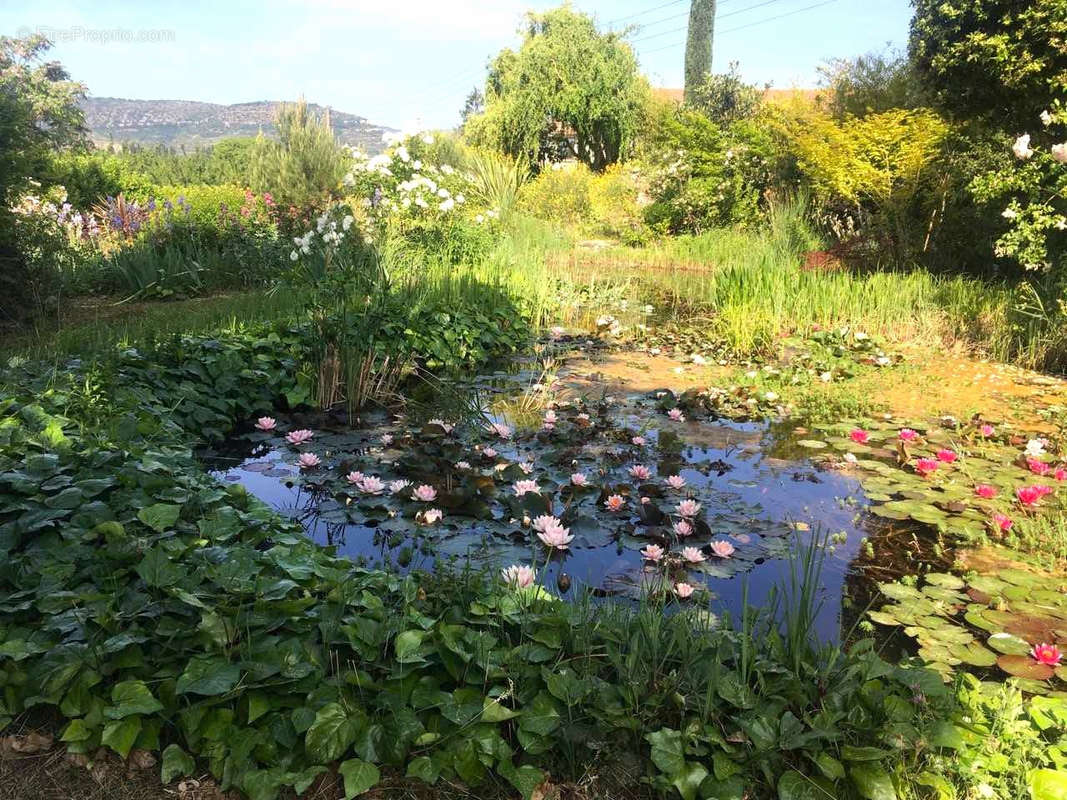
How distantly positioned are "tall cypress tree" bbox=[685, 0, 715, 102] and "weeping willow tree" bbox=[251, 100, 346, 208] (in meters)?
11.5

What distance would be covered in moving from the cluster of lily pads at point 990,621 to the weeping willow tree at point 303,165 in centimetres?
1172

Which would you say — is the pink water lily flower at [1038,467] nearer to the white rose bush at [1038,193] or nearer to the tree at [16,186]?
the white rose bush at [1038,193]

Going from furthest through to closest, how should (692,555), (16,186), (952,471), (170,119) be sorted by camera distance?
(170,119) → (16,186) → (952,471) → (692,555)

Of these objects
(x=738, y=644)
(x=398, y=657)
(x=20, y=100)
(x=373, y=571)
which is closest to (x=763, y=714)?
(x=738, y=644)

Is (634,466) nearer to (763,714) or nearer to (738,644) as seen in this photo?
(738,644)

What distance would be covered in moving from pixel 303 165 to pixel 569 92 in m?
9.97

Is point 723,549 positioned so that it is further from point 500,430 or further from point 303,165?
point 303,165

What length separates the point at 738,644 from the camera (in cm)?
177

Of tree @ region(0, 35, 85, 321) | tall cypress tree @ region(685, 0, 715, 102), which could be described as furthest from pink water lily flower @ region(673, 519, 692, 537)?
tall cypress tree @ region(685, 0, 715, 102)

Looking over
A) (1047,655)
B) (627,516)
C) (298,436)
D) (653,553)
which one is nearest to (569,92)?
(298,436)

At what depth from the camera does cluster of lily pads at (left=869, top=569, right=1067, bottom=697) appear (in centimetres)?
194

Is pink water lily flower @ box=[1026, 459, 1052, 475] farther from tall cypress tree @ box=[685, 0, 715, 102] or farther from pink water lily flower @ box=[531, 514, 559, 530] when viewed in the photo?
tall cypress tree @ box=[685, 0, 715, 102]

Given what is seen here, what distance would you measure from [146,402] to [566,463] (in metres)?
1.93

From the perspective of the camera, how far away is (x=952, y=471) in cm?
329
